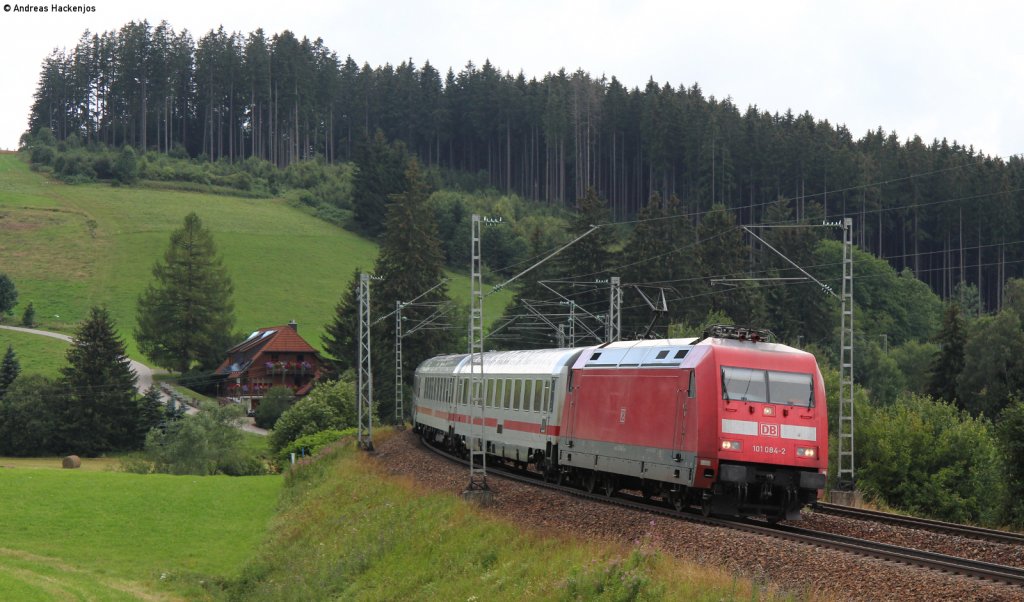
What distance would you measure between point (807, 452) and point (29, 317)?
100159mm

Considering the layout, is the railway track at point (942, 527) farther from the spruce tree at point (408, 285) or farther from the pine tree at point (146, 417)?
the pine tree at point (146, 417)

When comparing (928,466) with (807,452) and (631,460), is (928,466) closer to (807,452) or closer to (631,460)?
(631,460)

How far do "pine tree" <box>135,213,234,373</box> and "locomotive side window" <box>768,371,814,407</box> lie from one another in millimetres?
91059

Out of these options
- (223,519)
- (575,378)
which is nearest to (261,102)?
(223,519)

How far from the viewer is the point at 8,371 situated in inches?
3529

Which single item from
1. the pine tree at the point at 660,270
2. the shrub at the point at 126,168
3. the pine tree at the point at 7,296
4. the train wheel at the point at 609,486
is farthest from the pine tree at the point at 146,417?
the shrub at the point at 126,168

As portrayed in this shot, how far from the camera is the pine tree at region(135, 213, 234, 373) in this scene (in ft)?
Answer: 348

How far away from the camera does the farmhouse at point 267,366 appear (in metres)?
101

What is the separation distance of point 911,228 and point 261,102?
9691 cm

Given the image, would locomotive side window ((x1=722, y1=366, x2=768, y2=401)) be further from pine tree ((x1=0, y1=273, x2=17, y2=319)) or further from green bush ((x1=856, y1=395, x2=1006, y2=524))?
pine tree ((x1=0, y1=273, x2=17, y2=319))

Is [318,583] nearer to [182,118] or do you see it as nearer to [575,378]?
[575,378]

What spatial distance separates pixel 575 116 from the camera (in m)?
156

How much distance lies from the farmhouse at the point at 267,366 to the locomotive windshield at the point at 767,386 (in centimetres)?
8292

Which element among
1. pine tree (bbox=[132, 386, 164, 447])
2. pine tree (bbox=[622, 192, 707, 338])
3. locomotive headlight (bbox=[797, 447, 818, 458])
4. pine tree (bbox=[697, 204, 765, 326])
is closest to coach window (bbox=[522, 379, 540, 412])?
locomotive headlight (bbox=[797, 447, 818, 458])
